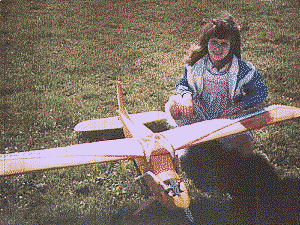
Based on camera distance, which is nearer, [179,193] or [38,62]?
[179,193]

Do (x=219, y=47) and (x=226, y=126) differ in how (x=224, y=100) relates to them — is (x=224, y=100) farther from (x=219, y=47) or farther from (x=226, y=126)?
(x=219, y=47)

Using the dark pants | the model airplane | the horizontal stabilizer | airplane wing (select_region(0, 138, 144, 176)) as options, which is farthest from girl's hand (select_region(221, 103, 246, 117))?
airplane wing (select_region(0, 138, 144, 176))

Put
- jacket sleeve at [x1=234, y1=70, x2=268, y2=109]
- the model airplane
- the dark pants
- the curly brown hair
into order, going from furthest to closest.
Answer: jacket sleeve at [x1=234, y1=70, x2=268, y2=109], the curly brown hair, the dark pants, the model airplane

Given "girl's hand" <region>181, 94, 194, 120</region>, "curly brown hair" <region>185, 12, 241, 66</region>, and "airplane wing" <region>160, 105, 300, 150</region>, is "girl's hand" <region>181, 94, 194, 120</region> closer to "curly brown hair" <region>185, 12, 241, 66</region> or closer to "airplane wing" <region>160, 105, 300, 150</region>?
"airplane wing" <region>160, 105, 300, 150</region>

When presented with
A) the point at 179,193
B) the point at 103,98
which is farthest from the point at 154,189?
the point at 103,98

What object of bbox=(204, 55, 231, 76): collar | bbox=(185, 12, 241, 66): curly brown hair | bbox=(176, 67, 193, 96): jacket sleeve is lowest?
bbox=(176, 67, 193, 96): jacket sleeve

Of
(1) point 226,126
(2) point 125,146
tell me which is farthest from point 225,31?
(2) point 125,146

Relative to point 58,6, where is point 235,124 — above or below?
below

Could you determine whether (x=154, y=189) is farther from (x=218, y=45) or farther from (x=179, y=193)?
(x=218, y=45)
